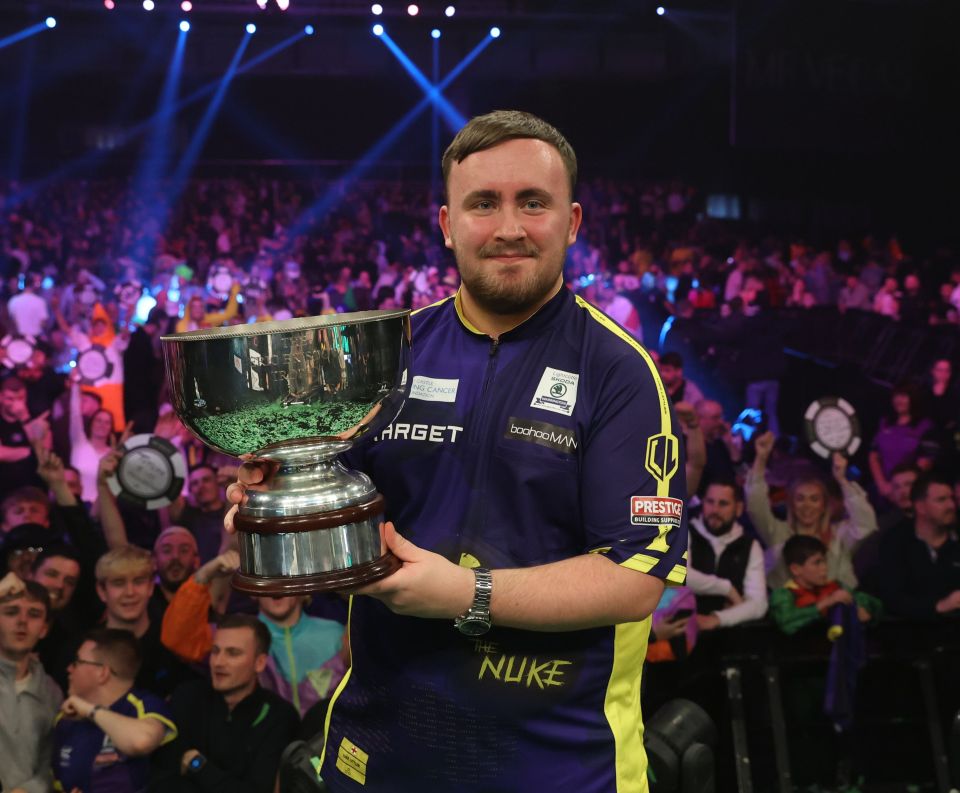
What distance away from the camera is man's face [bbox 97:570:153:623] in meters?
4.46

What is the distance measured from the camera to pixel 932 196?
215 inches

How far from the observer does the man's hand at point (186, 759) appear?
4113mm

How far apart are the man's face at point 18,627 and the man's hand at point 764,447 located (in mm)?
3417

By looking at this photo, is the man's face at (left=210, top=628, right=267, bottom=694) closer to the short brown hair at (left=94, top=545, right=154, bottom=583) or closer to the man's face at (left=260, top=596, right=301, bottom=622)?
the man's face at (left=260, top=596, right=301, bottom=622)

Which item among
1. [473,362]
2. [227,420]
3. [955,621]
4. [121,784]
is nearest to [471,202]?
[473,362]

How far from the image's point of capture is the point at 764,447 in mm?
5191

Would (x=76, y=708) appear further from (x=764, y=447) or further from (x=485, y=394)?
(x=764, y=447)

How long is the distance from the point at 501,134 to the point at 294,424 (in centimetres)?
59

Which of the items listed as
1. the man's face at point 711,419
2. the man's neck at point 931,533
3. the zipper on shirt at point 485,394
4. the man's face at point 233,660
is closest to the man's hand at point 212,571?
the man's face at point 233,660

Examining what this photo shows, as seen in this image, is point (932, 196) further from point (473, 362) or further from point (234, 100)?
point (473, 362)

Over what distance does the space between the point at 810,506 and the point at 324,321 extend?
410 centimetres

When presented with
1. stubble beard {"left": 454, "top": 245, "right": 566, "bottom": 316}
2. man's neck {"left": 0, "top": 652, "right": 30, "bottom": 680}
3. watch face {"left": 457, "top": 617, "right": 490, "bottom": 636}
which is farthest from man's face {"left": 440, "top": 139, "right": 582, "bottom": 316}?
man's neck {"left": 0, "top": 652, "right": 30, "bottom": 680}

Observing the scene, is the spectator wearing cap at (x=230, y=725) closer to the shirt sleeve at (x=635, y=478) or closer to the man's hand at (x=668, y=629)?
the man's hand at (x=668, y=629)

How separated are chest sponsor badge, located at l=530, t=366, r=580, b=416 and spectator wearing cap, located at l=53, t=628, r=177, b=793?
3.02m
